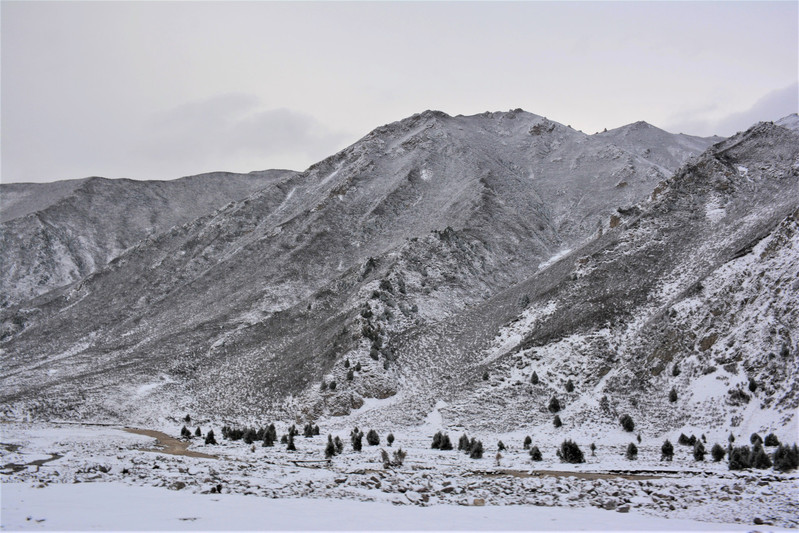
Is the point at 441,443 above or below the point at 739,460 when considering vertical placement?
below

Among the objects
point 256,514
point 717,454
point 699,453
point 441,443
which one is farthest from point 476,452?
point 256,514

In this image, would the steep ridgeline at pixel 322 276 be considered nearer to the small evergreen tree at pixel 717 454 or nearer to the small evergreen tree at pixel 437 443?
the small evergreen tree at pixel 437 443

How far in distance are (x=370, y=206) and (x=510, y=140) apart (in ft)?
148

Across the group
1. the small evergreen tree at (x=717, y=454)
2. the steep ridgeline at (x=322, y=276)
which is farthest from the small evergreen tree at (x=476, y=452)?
the steep ridgeline at (x=322, y=276)

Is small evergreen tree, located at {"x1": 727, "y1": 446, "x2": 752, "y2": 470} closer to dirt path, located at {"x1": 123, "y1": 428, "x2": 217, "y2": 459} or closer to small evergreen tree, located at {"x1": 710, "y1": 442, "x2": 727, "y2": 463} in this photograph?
small evergreen tree, located at {"x1": 710, "y1": 442, "x2": 727, "y2": 463}

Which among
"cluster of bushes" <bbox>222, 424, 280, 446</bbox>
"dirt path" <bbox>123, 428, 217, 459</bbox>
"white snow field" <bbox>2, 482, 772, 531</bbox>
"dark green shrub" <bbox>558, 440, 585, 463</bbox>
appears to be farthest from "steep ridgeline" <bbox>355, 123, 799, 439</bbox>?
"white snow field" <bbox>2, 482, 772, 531</bbox>

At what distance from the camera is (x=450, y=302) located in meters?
53.4

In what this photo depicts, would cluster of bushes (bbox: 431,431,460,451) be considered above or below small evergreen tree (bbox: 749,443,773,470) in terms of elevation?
below

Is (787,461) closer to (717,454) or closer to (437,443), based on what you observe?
(717,454)

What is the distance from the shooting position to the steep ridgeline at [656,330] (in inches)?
1060

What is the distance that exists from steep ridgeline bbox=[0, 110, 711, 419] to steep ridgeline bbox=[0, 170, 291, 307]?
16480mm

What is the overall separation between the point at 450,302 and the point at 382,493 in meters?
39.7

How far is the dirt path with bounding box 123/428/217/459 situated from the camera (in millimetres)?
24631

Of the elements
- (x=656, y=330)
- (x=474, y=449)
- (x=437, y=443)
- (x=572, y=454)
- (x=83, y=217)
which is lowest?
(x=437, y=443)
